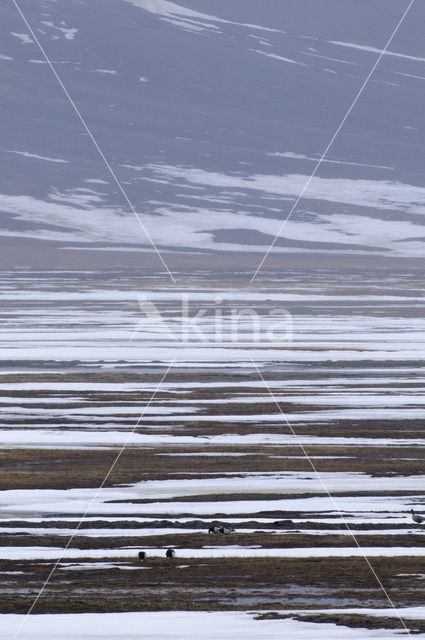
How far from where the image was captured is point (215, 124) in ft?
255

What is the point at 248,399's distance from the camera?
1468 centimetres

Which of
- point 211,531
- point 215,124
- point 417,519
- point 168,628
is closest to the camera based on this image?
point 168,628

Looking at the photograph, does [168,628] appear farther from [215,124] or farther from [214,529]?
[215,124]

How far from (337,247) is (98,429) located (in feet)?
139

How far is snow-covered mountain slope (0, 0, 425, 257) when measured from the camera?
198 feet

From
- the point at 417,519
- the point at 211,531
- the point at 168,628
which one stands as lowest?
the point at 168,628

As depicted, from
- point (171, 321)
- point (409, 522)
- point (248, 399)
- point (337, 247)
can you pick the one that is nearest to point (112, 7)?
point (337, 247)

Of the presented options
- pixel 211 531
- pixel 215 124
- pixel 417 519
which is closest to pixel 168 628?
pixel 211 531

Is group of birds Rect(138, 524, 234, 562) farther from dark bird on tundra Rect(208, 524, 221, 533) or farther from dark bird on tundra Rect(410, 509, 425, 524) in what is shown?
dark bird on tundra Rect(410, 509, 425, 524)

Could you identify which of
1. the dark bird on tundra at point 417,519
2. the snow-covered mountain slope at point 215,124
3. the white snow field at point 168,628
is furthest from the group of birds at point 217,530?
the snow-covered mountain slope at point 215,124

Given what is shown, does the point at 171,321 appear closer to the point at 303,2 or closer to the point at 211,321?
the point at 211,321

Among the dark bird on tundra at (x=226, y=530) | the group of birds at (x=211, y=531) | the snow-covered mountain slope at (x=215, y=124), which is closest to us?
the group of birds at (x=211, y=531)

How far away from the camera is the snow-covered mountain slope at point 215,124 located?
6034 centimetres

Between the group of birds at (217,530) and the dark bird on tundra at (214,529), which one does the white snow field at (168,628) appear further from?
the dark bird on tundra at (214,529)
